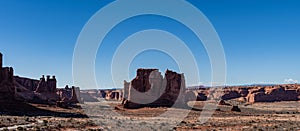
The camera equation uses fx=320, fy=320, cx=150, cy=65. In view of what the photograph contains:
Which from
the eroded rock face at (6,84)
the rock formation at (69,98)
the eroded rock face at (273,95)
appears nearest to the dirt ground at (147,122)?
the rock formation at (69,98)

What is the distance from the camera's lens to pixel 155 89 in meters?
63.1

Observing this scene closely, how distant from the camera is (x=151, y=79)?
63.6 metres

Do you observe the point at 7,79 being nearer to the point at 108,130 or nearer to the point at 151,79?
the point at 151,79

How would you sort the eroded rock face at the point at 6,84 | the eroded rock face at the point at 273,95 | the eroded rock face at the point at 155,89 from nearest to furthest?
the eroded rock face at the point at 6,84 < the eroded rock face at the point at 155,89 < the eroded rock face at the point at 273,95

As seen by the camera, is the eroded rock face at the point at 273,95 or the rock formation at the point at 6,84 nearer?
the rock formation at the point at 6,84

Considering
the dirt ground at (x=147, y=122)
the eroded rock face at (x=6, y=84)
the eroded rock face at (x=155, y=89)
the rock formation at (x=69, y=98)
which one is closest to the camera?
the dirt ground at (x=147, y=122)

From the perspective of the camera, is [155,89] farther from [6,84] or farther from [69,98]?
[69,98]

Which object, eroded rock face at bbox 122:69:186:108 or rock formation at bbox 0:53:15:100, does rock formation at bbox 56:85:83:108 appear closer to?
rock formation at bbox 0:53:15:100

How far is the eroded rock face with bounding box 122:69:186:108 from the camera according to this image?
2392 inches

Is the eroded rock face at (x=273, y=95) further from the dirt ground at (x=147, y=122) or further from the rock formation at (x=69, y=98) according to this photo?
the dirt ground at (x=147, y=122)

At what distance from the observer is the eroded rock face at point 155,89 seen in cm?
6075

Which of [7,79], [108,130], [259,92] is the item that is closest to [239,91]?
Result: [259,92]

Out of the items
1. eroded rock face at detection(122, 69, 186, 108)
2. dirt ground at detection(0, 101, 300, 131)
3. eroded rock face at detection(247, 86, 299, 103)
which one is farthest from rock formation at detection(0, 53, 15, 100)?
eroded rock face at detection(247, 86, 299, 103)

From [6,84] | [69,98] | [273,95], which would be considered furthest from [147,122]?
[273,95]
